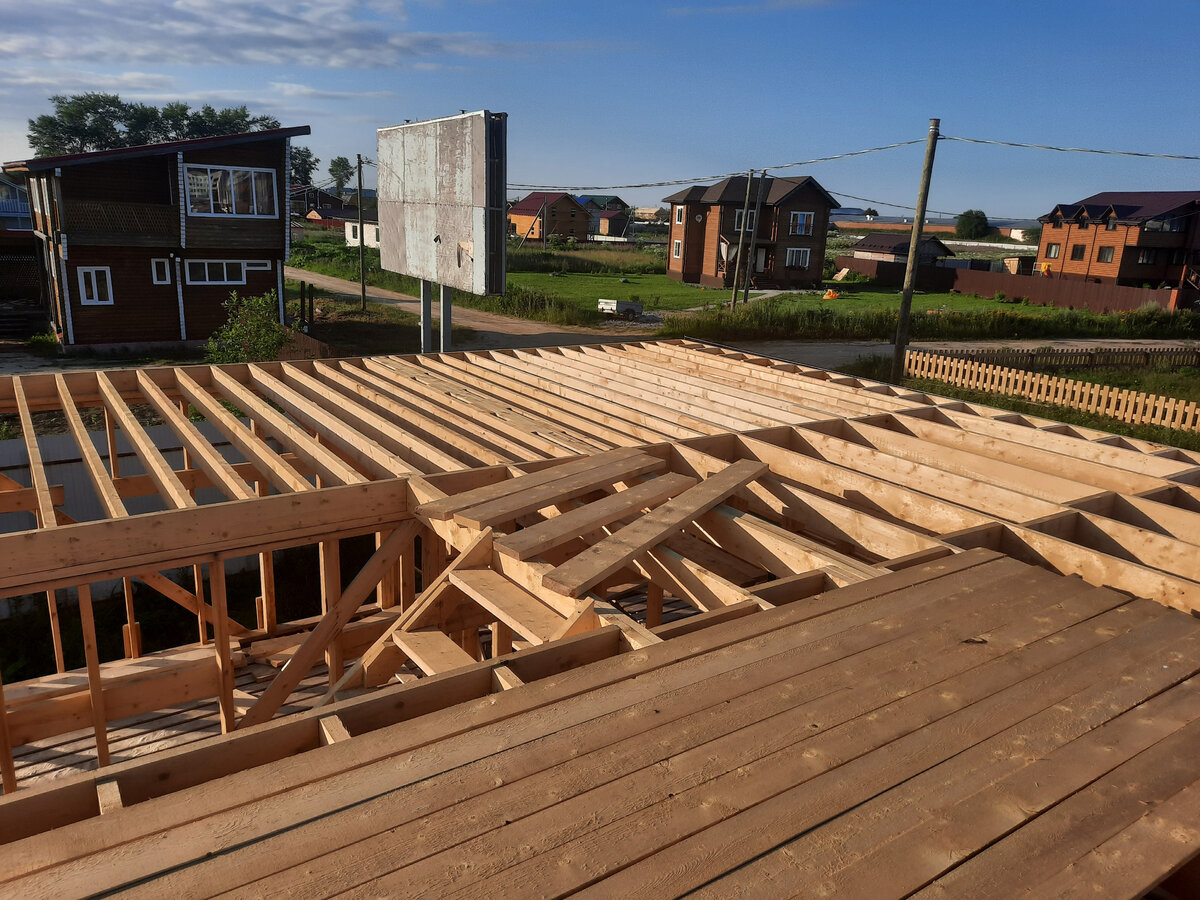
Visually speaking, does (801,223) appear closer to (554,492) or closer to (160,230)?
(160,230)

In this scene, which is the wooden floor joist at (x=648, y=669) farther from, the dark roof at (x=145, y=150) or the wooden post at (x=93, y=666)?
the dark roof at (x=145, y=150)

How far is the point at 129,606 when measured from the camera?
28.0 ft

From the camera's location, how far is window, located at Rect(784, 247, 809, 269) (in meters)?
49.2

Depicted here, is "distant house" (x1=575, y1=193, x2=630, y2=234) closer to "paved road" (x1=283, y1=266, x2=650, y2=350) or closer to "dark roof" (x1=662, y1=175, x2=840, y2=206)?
"dark roof" (x1=662, y1=175, x2=840, y2=206)

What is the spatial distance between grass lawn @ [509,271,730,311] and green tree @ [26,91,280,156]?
182ft

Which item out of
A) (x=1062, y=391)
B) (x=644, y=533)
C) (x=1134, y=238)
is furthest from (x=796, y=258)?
(x=644, y=533)

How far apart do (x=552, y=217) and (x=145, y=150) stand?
196 feet

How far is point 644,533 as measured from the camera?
17.5 ft

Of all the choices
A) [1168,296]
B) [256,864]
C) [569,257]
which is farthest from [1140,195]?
[256,864]

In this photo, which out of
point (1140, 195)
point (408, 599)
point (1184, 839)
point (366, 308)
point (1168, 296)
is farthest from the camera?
point (1140, 195)

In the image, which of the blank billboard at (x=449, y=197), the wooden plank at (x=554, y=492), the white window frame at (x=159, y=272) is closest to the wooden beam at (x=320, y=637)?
the wooden plank at (x=554, y=492)

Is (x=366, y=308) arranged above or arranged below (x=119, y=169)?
below

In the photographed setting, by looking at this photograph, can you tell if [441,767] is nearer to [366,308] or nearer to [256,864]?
[256,864]

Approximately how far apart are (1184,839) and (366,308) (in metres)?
32.2
